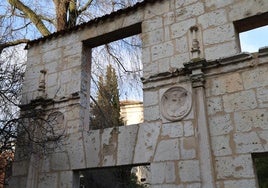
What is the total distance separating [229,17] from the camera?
13.9 ft

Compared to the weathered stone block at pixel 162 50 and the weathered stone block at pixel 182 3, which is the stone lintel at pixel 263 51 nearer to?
the weathered stone block at pixel 162 50

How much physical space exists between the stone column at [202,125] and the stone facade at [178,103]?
0.04 feet

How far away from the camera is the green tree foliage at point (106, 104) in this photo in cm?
816

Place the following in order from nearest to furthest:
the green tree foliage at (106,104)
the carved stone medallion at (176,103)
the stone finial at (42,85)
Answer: the carved stone medallion at (176,103), the stone finial at (42,85), the green tree foliage at (106,104)

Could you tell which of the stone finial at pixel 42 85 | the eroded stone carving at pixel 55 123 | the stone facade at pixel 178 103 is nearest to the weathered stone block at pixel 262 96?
the stone facade at pixel 178 103

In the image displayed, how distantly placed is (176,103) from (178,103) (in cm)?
3

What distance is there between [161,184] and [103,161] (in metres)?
0.97

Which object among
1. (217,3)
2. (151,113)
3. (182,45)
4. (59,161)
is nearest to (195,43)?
(182,45)

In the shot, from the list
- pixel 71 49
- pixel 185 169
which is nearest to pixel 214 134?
pixel 185 169

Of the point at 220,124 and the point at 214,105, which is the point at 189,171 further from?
the point at 214,105

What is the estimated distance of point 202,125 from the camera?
3.89m

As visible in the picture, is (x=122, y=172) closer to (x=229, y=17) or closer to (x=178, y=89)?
(x=178, y=89)

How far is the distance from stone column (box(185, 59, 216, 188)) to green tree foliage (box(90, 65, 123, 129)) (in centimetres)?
346

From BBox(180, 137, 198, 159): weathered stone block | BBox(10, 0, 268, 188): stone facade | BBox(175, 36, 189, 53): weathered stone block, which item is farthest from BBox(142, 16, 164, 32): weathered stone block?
BBox(180, 137, 198, 159): weathered stone block
